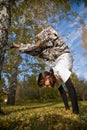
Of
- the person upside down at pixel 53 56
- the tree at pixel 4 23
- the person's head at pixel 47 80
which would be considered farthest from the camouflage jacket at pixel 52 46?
the tree at pixel 4 23

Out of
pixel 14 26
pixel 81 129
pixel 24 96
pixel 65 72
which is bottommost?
pixel 81 129

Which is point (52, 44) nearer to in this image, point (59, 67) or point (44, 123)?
point (59, 67)

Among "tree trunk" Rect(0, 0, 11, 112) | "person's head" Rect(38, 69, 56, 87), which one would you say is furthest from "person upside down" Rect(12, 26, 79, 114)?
"tree trunk" Rect(0, 0, 11, 112)

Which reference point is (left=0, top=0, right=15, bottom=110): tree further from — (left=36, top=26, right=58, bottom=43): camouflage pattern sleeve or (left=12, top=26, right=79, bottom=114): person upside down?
(left=36, top=26, right=58, bottom=43): camouflage pattern sleeve

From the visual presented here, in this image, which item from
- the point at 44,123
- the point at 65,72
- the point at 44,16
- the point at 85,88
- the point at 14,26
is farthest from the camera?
the point at 85,88

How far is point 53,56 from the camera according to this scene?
549 centimetres

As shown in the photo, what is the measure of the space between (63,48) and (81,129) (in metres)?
1.86

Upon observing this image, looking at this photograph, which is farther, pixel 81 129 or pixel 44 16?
pixel 44 16

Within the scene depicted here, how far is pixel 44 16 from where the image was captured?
433 inches

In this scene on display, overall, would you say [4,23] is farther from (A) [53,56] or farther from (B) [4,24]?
(A) [53,56]

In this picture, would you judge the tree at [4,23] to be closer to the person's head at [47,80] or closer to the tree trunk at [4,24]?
the tree trunk at [4,24]

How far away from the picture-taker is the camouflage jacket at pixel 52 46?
5.46 m

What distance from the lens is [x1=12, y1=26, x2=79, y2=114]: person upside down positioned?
5141mm

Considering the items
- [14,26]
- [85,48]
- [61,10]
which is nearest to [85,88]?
[85,48]
